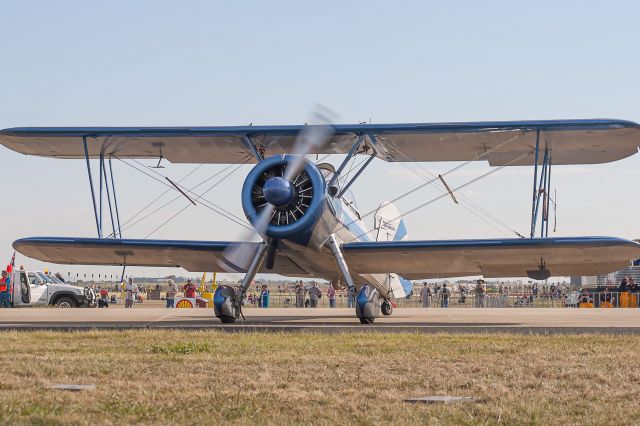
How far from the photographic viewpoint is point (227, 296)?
16.9m

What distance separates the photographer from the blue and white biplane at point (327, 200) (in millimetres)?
16844

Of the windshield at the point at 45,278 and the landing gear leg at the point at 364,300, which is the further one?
the windshield at the point at 45,278

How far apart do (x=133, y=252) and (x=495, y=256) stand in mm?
7316

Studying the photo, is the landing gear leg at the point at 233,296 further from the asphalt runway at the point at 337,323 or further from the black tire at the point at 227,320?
the asphalt runway at the point at 337,323

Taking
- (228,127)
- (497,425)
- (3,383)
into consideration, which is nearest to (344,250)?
(228,127)

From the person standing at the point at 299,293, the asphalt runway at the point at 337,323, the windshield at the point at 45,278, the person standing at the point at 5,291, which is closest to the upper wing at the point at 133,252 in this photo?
the asphalt runway at the point at 337,323

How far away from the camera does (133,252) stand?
19219 mm

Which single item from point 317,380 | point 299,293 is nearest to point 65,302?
point 299,293

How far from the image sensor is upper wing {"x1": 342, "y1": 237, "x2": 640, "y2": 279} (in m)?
17.0

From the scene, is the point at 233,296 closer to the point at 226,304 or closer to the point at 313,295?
the point at 226,304

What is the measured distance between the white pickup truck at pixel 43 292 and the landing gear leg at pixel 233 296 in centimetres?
1689

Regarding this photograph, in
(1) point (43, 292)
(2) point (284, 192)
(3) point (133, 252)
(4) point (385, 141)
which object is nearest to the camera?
(2) point (284, 192)

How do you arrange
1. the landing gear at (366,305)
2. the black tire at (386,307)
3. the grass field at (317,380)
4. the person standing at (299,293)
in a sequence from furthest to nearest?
the person standing at (299,293) → the black tire at (386,307) → the landing gear at (366,305) → the grass field at (317,380)

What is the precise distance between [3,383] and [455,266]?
13761 millimetres
